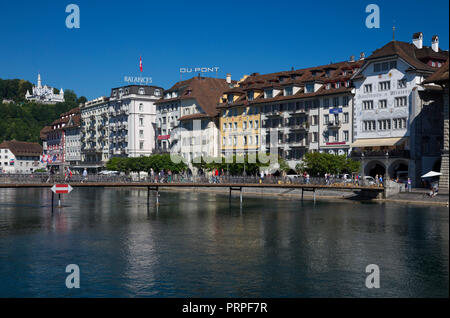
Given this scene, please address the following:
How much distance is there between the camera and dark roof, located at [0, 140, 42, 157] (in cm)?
19175

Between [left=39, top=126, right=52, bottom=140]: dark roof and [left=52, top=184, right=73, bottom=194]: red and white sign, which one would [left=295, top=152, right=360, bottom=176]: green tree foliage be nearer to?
[left=52, top=184, right=73, bottom=194]: red and white sign

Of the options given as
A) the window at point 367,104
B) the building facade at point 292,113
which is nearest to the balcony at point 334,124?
the building facade at point 292,113

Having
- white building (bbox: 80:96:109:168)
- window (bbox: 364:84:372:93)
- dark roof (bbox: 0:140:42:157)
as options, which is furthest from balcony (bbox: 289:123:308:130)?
dark roof (bbox: 0:140:42:157)

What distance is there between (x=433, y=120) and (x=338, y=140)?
15896mm

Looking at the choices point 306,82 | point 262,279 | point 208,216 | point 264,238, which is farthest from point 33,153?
point 262,279

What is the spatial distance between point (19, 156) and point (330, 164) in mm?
140795

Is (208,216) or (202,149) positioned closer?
(208,216)

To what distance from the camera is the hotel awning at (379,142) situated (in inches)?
3035

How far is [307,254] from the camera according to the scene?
35.7 meters

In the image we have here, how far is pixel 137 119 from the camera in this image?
449 ft

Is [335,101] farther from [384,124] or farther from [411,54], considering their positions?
[411,54]

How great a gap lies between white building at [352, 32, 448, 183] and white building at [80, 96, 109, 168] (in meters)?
83.8

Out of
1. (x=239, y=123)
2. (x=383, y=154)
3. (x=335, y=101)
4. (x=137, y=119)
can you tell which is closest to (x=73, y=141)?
(x=137, y=119)
